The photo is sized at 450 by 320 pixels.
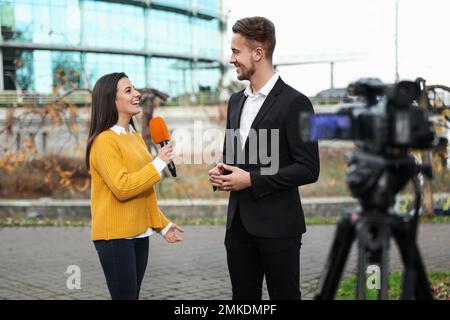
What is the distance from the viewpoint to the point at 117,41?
4303 cm

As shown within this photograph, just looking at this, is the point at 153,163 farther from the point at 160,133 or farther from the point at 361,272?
the point at 361,272

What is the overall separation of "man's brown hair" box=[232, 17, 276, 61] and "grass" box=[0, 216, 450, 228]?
21.1 ft

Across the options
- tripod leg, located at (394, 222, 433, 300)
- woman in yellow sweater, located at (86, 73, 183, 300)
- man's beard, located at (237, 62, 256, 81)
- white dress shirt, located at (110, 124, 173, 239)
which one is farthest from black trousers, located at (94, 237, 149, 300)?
tripod leg, located at (394, 222, 433, 300)

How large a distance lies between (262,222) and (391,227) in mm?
1243

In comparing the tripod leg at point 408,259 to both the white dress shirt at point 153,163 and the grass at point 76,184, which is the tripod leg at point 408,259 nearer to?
the white dress shirt at point 153,163

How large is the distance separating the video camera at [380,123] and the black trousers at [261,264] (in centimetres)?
118

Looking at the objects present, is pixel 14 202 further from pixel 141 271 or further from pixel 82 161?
pixel 141 271

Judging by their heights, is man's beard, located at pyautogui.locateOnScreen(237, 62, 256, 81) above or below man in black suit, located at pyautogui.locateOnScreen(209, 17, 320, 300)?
above

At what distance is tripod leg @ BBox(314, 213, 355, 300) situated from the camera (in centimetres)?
195

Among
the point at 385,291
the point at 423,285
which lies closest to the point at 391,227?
the point at 423,285

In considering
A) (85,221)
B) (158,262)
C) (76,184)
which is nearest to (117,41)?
(76,184)

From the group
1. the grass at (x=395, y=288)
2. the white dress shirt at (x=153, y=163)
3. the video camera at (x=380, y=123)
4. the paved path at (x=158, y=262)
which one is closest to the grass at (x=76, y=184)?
the paved path at (x=158, y=262)

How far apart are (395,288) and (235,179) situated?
281 centimetres

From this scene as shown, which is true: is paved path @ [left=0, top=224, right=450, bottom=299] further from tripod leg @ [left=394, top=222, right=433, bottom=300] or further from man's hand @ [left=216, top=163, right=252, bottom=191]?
tripod leg @ [left=394, top=222, right=433, bottom=300]
